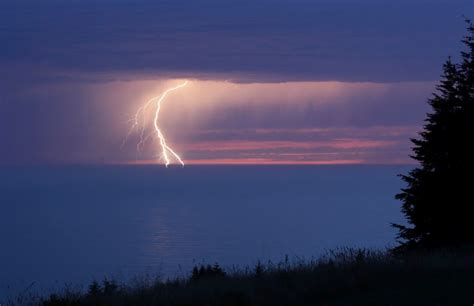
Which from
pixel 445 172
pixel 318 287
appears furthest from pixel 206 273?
pixel 445 172

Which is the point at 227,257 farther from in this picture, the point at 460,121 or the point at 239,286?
the point at 239,286

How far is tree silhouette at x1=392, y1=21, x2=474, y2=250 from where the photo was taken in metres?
26.8

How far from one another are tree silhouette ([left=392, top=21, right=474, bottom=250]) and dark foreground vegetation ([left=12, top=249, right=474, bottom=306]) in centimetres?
1455

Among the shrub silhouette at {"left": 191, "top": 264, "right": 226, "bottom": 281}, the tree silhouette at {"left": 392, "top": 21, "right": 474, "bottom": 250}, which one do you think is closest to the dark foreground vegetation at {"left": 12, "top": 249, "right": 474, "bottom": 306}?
the shrub silhouette at {"left": 191, "top": 264, "right": 226, "bottom": 281}

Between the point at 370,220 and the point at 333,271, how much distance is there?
164m

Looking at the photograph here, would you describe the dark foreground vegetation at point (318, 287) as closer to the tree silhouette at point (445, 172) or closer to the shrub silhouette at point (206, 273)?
the shrub silhouette at point (206, 273)

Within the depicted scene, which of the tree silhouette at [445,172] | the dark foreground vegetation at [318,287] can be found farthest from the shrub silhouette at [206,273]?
the tree silhouette at [445,172]

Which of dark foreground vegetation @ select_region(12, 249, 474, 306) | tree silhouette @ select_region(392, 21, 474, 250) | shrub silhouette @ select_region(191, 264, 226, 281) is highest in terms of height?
tree silhouette @ select_region(392, 21, 474, 250)

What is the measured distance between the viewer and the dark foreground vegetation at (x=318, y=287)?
9711 millimetres

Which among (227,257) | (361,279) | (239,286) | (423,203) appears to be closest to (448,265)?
(361,279)

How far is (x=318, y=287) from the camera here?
1034 cm

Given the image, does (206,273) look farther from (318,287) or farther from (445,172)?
(445,172)

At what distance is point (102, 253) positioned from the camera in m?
109

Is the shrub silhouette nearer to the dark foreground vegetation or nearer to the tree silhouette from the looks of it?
the dark foreground vegetation
